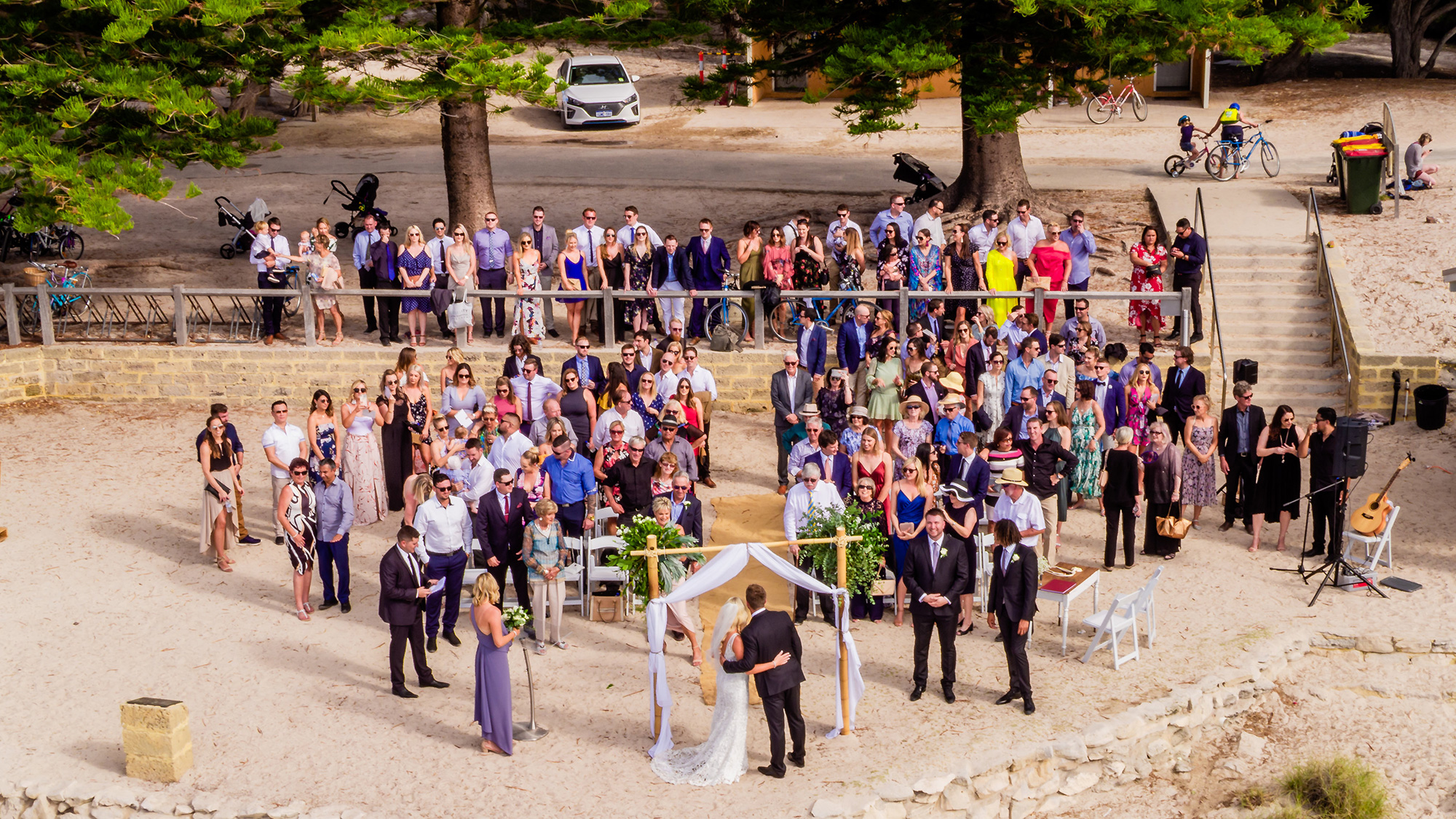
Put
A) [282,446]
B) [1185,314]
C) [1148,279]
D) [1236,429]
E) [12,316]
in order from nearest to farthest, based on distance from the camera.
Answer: [282,446], [1236,429], [1185,314], [1148,279], [12,316]

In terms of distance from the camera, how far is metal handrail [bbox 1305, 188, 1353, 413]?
17.3m

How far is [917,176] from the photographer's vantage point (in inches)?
886

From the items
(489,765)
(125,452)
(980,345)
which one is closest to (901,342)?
(980,345)

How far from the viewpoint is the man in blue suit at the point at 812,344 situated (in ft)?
52.0

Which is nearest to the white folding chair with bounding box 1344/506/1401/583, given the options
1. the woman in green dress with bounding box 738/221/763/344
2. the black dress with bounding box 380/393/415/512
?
the woman in green dress with bounding box 738/221/763/344

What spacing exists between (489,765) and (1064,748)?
13.8ft

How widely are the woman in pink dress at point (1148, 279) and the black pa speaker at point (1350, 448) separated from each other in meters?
4.21

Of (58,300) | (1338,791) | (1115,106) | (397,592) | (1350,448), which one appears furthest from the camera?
(1115,106)

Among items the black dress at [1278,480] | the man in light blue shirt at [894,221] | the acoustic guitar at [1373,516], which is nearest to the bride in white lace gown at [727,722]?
the black dress at [1278,480]

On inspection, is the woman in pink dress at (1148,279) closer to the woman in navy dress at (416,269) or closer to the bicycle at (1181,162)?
the bicycle at (1181,162)

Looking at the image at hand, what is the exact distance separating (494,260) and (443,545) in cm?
709

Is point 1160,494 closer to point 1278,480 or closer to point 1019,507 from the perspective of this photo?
point 1278,480

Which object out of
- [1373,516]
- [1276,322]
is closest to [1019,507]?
[1373,516]

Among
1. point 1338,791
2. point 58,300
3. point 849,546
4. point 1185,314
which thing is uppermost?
point 58,300
